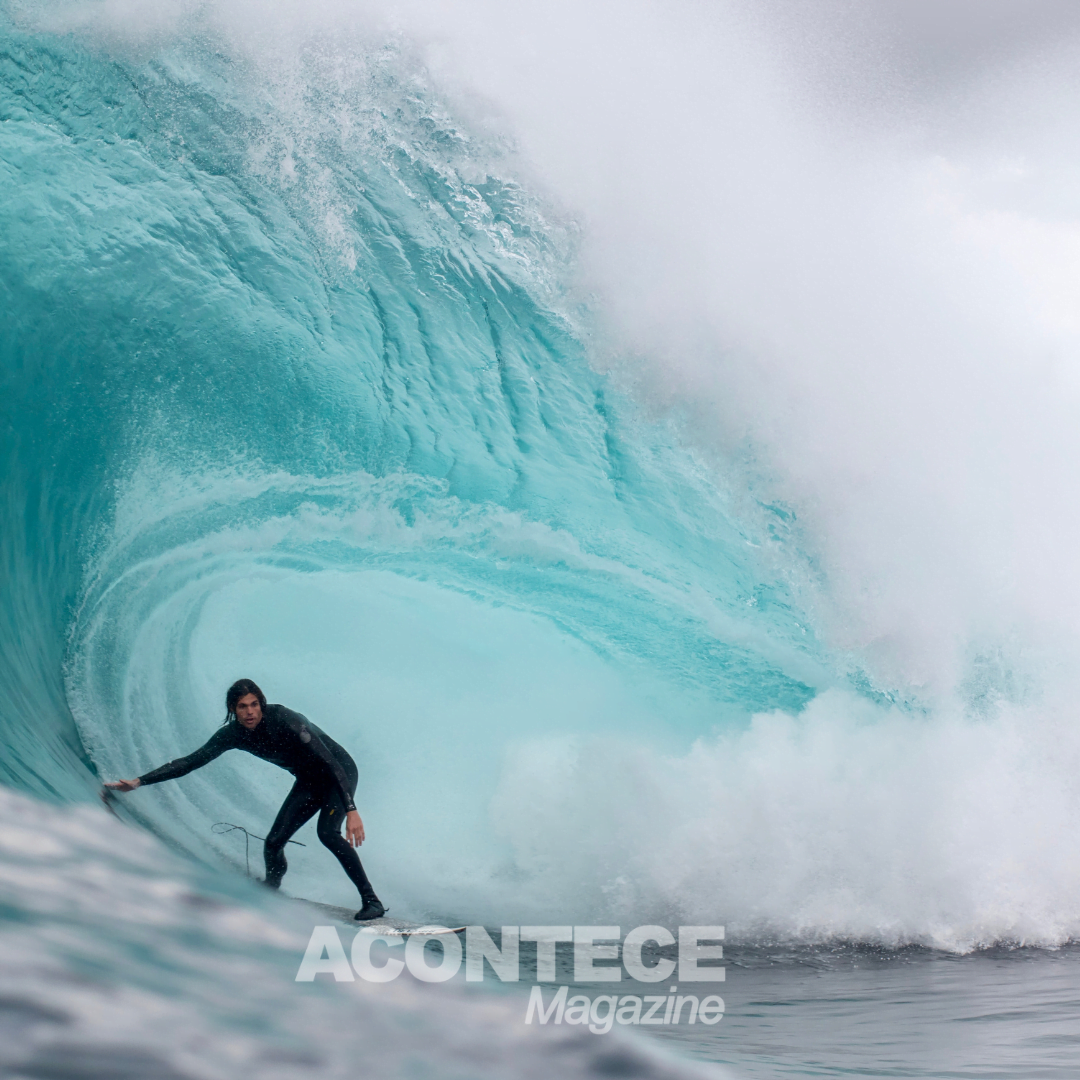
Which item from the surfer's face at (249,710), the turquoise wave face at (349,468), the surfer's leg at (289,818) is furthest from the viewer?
the turquoise wave face at (349,468)

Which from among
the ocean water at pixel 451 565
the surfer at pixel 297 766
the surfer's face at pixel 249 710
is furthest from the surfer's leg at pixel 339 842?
the ocean water at pixel 451 565

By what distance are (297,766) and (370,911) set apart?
2.37ft

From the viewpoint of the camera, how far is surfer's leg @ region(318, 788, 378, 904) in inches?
141

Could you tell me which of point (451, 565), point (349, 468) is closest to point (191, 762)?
point (349, 468)

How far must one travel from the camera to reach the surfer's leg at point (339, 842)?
357 centimetres

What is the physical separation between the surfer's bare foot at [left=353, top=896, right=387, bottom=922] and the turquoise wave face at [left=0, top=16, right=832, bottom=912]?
5.39 feet

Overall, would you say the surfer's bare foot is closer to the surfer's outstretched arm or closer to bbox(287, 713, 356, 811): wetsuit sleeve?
bbox(287, 713, 356, 811): wetsuit sleeve

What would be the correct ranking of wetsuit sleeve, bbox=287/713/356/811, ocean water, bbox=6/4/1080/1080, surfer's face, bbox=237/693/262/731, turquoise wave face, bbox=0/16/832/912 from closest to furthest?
surfer's face, bbox=237/693/262/731 < wetsuit sleeve, bbox=287/713/356/811 < ocean water, bbox=6/4/1080/1080 < turquoise wave face, bbox=0/16/832/912

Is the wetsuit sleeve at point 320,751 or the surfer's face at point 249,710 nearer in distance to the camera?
the surfer's face at point 249,710

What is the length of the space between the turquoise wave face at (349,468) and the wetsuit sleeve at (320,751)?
6.32ft

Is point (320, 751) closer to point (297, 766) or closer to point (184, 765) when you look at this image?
point (297, 766)

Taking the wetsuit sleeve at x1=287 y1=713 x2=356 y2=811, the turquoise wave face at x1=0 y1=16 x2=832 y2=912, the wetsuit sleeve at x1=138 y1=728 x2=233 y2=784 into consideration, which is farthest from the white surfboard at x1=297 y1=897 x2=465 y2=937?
the turquoise wave face at x1=0 y1=16 x2=832 y2=912

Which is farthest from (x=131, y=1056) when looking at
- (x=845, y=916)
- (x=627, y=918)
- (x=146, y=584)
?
(x=146, y=584)

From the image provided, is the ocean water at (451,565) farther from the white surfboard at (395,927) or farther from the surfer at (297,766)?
the white surfboard at (395,927)
